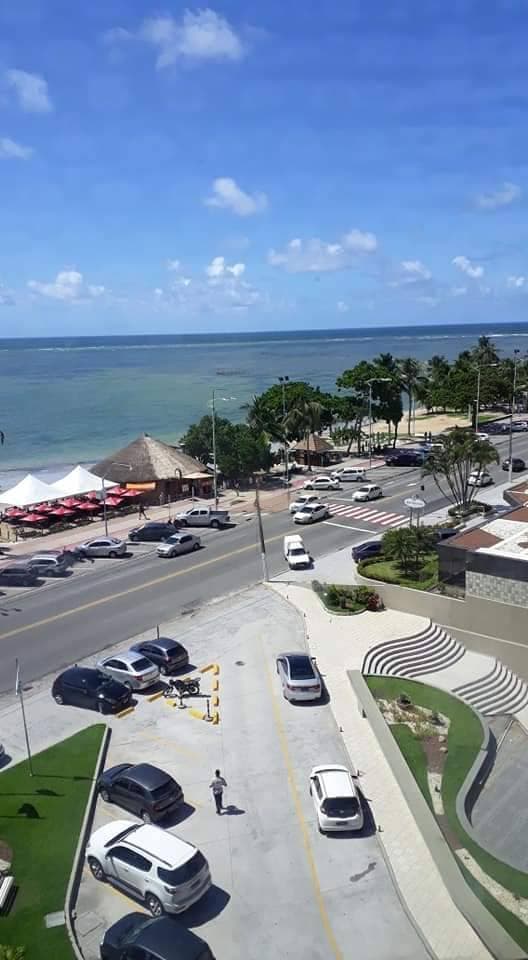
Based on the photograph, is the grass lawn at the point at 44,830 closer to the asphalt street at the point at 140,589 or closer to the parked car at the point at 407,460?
the asphalt street at the point at 140,589

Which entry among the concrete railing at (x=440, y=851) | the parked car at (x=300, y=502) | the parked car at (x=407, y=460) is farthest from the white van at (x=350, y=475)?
the concrete railing at (x=440, y=851)

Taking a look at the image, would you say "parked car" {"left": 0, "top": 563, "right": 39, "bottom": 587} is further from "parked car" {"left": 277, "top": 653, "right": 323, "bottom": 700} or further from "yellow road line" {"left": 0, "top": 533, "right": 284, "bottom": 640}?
"parked car" {"left": 277, "top": 653, "right": 323, "bottom": 700}

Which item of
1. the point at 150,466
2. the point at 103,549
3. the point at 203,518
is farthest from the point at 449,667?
the point at 150,466

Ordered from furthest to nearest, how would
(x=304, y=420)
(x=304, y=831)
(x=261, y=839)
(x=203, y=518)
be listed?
(x=304, y=420) < (x=203, y=518) < (x=304, y=831) < (x=261, y=839)

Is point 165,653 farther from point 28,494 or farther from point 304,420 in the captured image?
point 304,420

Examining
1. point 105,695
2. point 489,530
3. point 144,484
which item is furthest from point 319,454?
point 105,695

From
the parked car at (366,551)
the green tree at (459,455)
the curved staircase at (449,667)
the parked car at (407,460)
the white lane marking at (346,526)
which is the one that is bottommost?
the curved staircase at (449,667)

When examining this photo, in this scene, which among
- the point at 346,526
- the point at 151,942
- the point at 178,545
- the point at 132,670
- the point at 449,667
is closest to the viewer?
the point at 151,942
